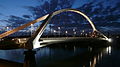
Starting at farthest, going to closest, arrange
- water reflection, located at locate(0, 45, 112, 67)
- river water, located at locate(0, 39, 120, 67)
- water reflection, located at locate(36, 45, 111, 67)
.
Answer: river water, located at locate(0, 39, 120, 67) < water reflection, located at locate(0, 45, 112, 67) < water reflection, located at locate(36, 45, 111, 67)

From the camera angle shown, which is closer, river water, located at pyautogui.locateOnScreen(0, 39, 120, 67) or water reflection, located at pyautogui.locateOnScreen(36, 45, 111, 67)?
water reflection, located at pyautogui.locateOnScreen(36, 45, 111, 67)

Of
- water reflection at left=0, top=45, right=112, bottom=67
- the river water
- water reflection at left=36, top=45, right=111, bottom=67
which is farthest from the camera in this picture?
the river water

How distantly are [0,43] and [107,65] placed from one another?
61.2 feet

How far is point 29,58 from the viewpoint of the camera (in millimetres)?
29422

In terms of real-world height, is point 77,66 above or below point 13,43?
below

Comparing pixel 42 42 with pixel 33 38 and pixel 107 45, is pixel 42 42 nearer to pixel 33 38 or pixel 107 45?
pixel 33 38

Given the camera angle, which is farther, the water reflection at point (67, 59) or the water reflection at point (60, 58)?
the water reflection at point (60, 58)

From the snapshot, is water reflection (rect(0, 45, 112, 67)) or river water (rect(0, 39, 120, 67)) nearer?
water reflection (rect(0, 45, 112, 67))

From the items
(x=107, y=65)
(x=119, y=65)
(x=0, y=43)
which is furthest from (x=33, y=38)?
(x=119, y=65)

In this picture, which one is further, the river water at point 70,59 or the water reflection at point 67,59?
the river water at point 70,59

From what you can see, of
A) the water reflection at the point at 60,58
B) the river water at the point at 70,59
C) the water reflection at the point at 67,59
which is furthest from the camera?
the river water at the point at 70,59

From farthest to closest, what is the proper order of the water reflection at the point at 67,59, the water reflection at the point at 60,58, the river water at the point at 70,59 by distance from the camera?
the river water at the point at 70,59 < the water reflection at the point at 60,58 < the water reflection at the point at 67,59

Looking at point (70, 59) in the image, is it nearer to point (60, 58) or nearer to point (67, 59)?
point (67, 59)

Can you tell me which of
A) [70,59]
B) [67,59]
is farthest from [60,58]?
[70,59]
